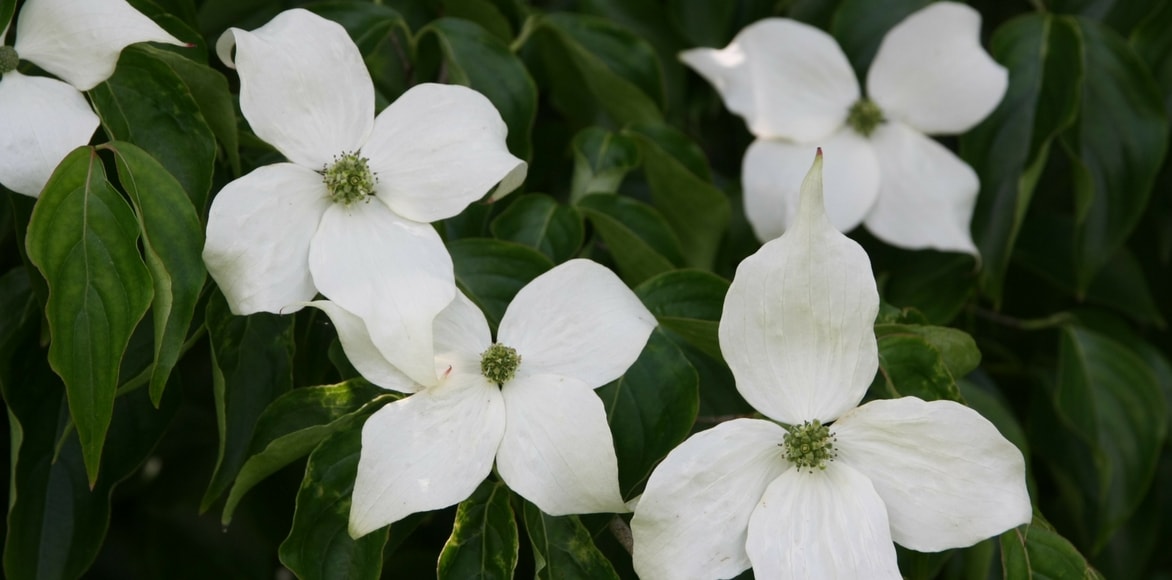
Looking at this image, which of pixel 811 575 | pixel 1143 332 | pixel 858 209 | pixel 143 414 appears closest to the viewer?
pixel 811 575

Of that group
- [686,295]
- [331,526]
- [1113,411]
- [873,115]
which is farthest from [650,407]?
[1113,411]

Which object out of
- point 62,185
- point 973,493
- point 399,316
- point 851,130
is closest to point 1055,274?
point 851,130

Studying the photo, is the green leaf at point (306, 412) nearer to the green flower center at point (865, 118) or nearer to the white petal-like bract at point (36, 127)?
the white petal-like bract at point (36, 127)

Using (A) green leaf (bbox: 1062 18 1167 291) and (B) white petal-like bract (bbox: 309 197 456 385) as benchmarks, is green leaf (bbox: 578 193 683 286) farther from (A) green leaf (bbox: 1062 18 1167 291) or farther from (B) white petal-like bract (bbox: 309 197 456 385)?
(A) green leaf (bbox: 1062 18 1167 291)

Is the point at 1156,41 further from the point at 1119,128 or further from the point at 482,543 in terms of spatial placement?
the point at 482,543

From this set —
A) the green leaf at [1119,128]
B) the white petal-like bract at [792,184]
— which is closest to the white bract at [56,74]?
the white petal-like bract at [792,184]

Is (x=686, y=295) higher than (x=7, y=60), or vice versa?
(x=7, y=60)

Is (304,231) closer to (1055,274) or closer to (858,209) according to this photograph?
(858,209)
